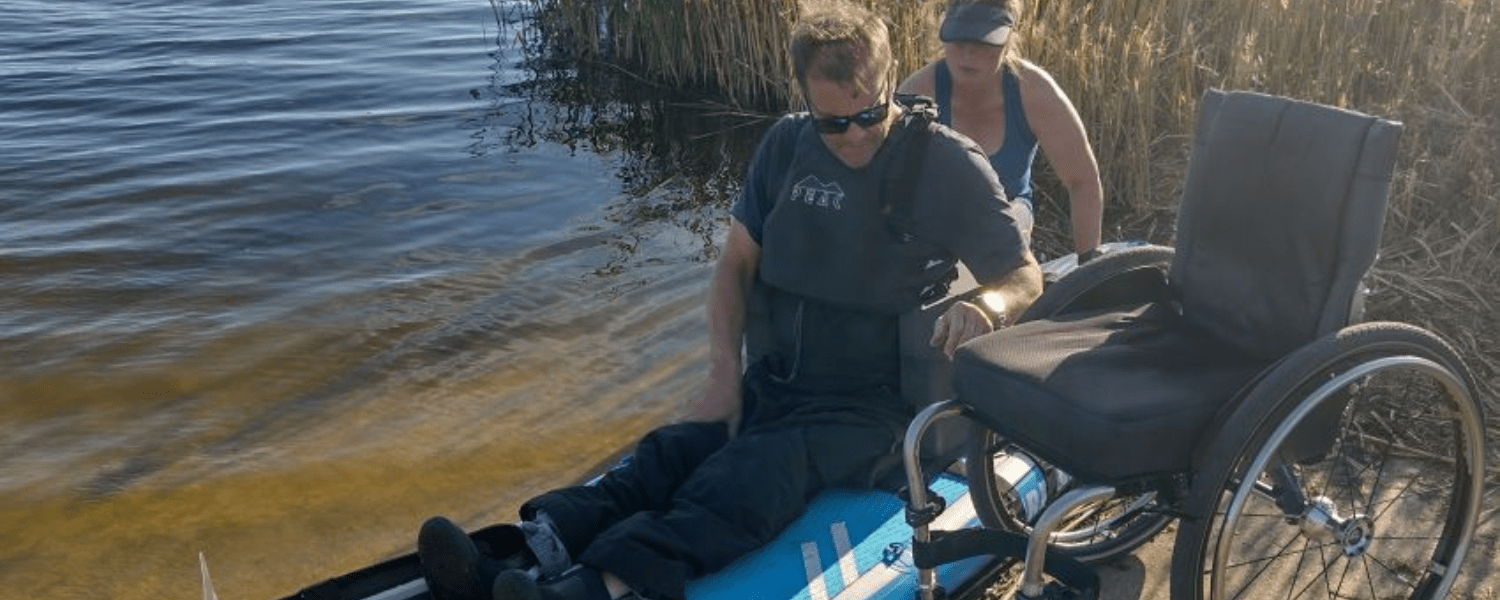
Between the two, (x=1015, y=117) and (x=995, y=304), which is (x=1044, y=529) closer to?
(x=995, y=304)

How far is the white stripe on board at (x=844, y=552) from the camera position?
3.19 metres

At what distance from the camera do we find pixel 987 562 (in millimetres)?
3465

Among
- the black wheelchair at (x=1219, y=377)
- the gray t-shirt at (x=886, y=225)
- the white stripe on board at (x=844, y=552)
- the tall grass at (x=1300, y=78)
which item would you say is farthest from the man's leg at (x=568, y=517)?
the tall grass at (x=1300, y=78)

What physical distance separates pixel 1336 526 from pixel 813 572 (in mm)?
1099

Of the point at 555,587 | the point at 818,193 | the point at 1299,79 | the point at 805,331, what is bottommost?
the point at 555,587

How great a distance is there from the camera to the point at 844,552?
10.6 feet

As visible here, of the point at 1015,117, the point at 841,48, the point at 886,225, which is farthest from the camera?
the point at 1015,117

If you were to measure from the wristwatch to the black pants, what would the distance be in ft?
1.24

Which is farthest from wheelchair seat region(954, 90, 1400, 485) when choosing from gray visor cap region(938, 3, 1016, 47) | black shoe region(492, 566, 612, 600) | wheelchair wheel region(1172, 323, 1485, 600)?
gray visor cap region(938, 3, 1016, 47)

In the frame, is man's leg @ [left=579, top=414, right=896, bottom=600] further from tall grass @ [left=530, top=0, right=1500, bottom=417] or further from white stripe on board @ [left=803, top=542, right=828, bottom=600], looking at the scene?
tall grass @ [left=530, top=0, right=1500, bottom=417]

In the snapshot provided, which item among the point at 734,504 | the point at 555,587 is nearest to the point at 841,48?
the point at 734,504

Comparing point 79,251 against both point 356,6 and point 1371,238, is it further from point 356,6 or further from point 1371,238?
point 356,6

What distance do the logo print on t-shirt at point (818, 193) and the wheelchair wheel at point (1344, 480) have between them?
1091 millimetres

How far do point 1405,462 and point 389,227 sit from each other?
16.7ft
